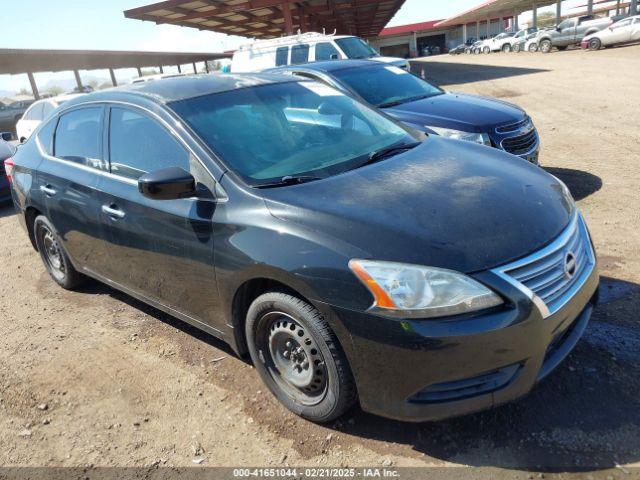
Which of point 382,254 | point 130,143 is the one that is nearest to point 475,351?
point 382,254

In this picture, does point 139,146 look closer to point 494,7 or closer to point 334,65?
point 334,65

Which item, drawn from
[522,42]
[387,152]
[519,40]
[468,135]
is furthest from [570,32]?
[387,152]

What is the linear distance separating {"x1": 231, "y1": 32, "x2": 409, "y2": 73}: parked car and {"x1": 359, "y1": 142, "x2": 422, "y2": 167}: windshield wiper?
1016 centimetres

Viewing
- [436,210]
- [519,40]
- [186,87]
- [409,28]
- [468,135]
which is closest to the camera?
[436,210]

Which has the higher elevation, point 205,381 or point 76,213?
point 76,213

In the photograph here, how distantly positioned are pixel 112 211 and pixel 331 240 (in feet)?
5.96

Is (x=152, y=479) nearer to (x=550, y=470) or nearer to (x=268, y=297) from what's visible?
(x=268, y=297)

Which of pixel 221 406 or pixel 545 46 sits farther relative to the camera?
pixel 545 46

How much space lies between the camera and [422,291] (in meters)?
2.24

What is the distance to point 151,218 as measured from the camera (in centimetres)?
320

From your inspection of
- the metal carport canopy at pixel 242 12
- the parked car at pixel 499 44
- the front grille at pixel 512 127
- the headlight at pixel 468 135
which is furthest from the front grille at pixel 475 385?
the parked car at pixel 499 44

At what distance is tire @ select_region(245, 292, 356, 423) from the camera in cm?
249

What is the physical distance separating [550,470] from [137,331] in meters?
2.97

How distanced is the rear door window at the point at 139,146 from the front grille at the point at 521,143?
3.73 m
